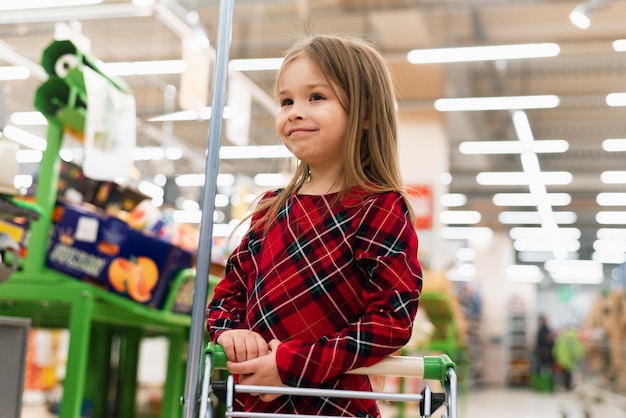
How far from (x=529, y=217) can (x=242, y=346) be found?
1973cm

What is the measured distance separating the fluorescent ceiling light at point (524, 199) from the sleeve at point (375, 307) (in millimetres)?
16096

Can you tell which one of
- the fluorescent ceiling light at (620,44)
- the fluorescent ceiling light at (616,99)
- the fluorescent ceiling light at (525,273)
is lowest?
the fluorescent ceiling light at (525,273)

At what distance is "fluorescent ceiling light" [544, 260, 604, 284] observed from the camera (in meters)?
27.5

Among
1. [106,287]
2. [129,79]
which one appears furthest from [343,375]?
[129,79]

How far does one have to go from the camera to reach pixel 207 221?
148 centimetres

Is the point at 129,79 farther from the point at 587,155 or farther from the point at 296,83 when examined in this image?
the point at 296,83

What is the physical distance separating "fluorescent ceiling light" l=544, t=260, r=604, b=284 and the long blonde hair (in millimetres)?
26777

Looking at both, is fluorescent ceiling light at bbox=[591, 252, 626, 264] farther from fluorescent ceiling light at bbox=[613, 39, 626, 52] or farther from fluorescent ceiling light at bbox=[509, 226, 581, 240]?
fluorescent ceiling light at bbox=[613, 39, 626, 52]

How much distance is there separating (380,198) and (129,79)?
34.4 ft

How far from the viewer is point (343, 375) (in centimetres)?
141

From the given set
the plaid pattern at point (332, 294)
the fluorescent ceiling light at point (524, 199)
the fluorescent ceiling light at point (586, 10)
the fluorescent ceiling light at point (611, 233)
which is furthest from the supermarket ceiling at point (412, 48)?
the fluorescent ceiling light at point (611, 233)

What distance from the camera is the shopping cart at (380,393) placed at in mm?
1224

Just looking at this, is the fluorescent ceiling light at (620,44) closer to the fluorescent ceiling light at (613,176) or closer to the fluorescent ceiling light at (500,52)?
the fluorescent ceiling light at (500,52)

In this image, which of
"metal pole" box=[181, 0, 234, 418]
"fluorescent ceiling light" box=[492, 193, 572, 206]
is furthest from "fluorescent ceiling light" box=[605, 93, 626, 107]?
"metal pole" box=[181, 0, 234, 418]
